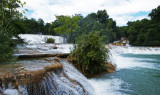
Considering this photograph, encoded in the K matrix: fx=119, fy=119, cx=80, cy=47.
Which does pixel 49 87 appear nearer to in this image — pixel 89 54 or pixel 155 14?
pixel 89 54

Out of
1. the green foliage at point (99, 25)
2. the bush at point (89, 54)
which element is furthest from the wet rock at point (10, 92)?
the green foliage at point (99, 25)

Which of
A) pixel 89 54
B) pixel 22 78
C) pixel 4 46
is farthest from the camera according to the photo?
pixel 89 54

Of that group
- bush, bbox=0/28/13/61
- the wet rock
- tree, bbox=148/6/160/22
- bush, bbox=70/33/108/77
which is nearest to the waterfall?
the wet rock

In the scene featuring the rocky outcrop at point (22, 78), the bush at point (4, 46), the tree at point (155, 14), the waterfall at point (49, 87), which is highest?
the tree at point (155, 14)

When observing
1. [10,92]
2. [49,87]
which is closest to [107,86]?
[49,87]

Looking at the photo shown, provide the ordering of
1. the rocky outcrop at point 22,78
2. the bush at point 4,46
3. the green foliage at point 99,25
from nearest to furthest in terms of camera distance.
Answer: the rocky outcrop at point 22,78 < the bush at point 4,46 < the green foliage at point 99,25

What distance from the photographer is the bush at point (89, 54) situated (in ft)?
18.5

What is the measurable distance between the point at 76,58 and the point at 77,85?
84.0 inches

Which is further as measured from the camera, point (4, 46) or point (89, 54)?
point (89, 54)

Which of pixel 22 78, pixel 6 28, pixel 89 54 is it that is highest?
pixel 6 28

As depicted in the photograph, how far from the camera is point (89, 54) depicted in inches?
219

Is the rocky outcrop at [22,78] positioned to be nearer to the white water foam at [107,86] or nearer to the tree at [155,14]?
the white water foam at [107,86]

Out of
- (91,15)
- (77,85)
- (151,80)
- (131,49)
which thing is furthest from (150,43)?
(77,85)

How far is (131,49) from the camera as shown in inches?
858
